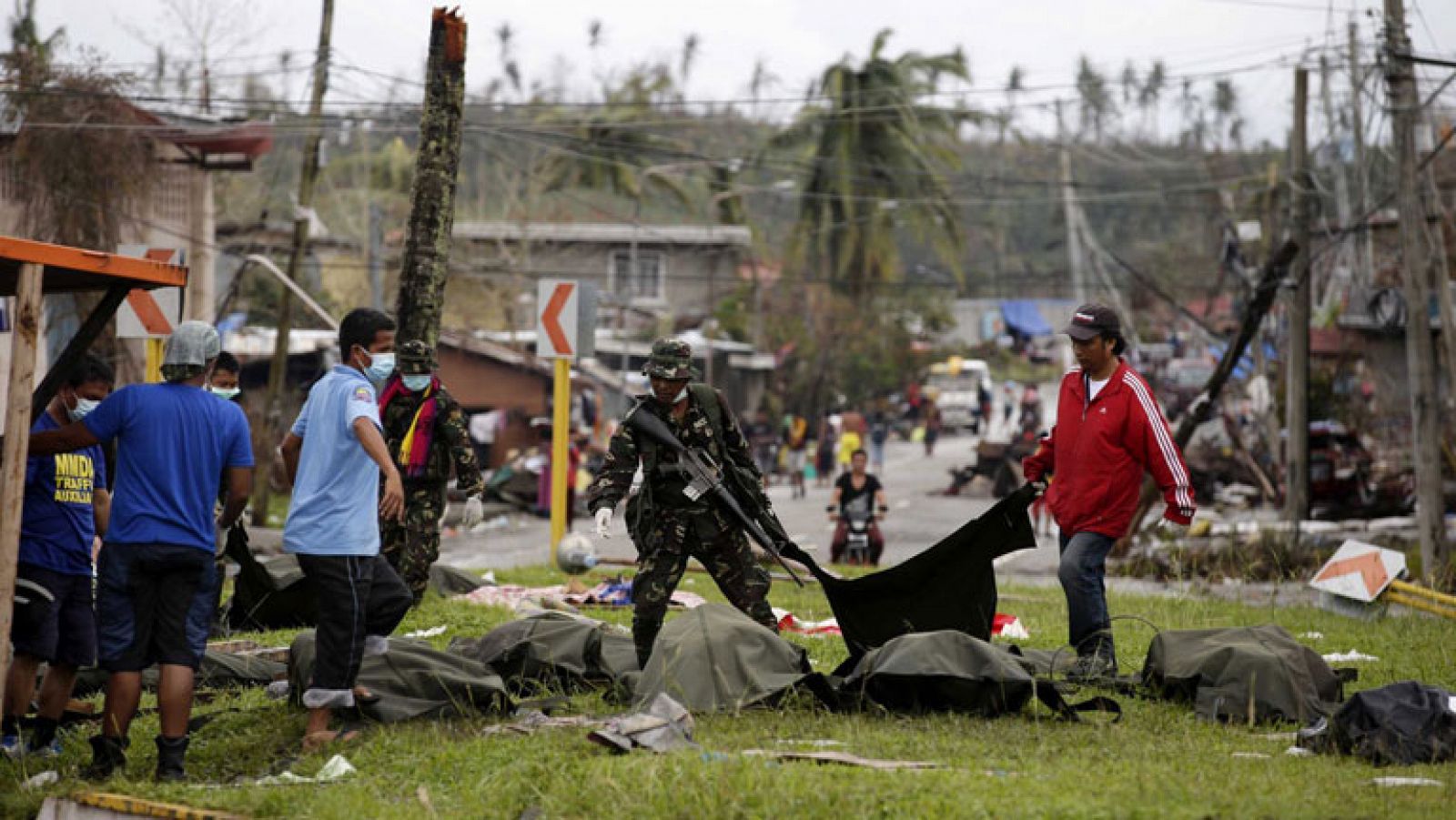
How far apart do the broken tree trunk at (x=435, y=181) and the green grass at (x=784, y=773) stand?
4.30 meters

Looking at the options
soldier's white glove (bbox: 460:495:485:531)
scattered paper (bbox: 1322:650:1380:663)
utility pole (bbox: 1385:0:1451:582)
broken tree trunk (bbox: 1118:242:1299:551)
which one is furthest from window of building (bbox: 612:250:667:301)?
soldier's white glove (bbox: 460:495:485:531)

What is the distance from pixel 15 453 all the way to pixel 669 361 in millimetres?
3029

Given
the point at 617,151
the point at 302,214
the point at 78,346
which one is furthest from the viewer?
the point at 617,151

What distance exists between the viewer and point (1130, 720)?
710 centimetres

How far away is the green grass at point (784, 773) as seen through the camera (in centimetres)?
527

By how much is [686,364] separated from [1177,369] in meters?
48.7

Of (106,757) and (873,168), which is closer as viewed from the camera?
(106,757)

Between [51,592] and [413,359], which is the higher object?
[413,359]

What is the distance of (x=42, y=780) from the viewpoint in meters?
6.45

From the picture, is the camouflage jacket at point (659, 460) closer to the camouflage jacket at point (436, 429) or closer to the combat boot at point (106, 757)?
the camouflage jacket at point (436, 429)

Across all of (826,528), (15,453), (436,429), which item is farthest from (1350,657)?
(826,528)

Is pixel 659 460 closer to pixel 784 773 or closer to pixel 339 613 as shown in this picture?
pixel 339 613

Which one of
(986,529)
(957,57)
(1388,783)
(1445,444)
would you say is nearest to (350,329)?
(986,529)

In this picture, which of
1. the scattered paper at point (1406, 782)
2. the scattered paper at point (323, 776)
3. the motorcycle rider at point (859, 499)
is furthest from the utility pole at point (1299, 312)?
the scattered paper at point (323, 776)
